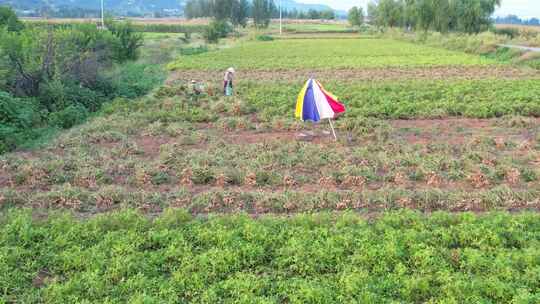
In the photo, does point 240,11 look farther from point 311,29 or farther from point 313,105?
point 313,105

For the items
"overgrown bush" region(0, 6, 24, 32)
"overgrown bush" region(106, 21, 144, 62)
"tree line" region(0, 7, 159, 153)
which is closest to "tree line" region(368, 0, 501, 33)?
"overgrown bush" region(106, 21, 144, 62)

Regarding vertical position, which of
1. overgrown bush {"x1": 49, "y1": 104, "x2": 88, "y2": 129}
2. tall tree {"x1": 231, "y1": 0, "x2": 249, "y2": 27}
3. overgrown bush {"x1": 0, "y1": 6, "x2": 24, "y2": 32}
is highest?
tall tree {"x1": 231, "y1": 0, "x2": 249, "y2": 27}

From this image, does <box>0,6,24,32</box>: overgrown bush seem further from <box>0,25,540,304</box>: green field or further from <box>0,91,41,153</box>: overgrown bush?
<box>0,91,41,153</box>: overgrown bush

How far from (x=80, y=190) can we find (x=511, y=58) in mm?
32368

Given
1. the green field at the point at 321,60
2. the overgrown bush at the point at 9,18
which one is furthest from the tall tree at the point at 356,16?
the overgrown bush at the point at 9,18

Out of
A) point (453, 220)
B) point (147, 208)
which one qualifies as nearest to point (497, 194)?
point (453, 220)

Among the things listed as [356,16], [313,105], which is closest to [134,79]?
[313,105]

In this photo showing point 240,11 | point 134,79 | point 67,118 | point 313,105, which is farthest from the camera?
point 240,11

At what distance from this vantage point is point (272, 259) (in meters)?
6.49

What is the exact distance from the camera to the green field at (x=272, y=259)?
5598 mm

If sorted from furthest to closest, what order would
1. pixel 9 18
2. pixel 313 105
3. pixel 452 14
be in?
pixel 452 14, pixel 9 18, pixel 313 105

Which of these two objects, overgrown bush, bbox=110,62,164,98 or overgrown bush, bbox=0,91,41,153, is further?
overgrown bush, bbox=110,62,164,98

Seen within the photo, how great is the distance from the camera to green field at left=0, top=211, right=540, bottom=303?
5598 mm

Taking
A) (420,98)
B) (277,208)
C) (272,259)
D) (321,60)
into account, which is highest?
(321,60)
